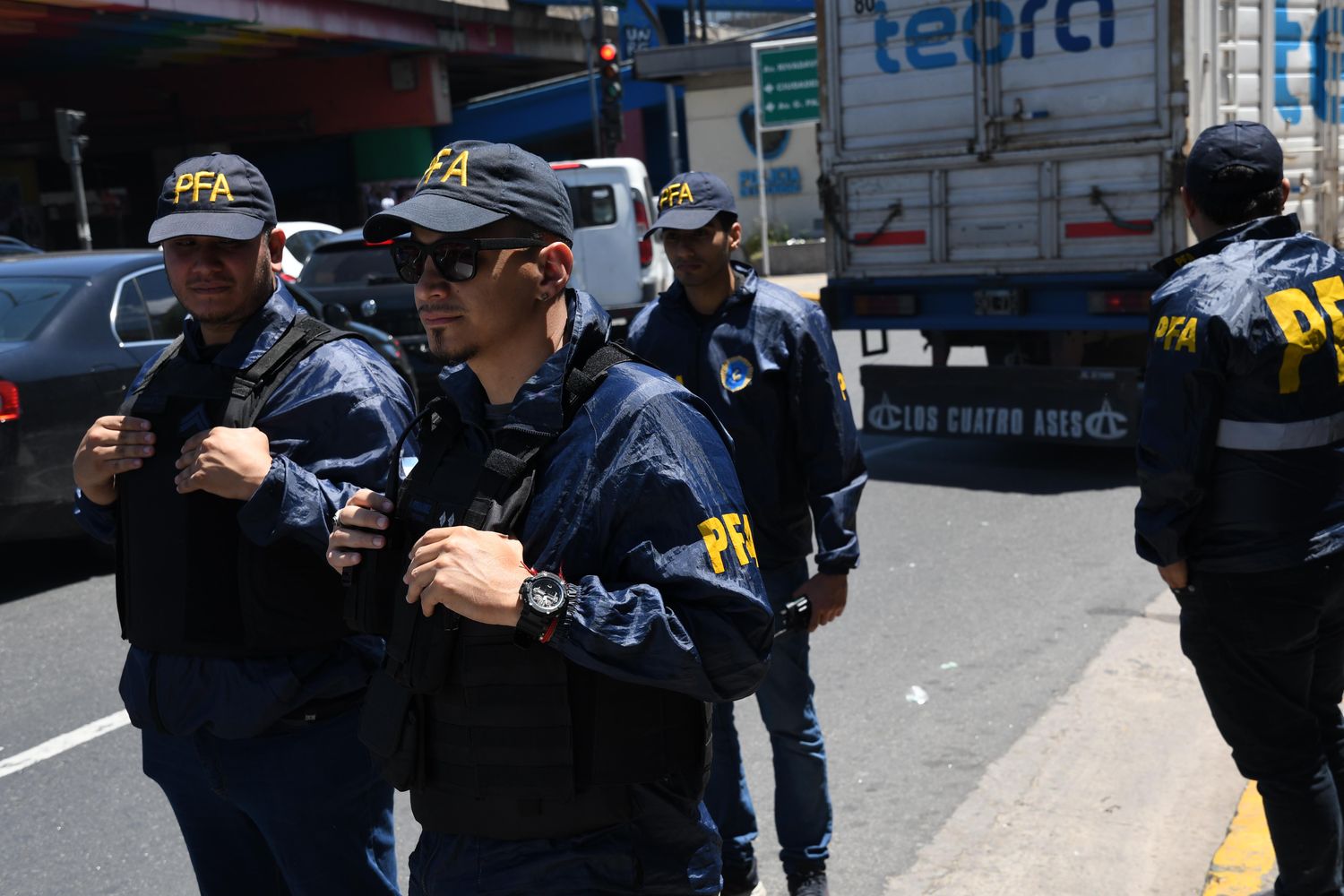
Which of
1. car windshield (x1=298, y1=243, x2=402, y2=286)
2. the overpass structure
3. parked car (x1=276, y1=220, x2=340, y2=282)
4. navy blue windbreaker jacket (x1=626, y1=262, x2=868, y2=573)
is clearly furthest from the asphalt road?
the overpass structure

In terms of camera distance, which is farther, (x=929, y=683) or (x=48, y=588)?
(x=48, y=588)

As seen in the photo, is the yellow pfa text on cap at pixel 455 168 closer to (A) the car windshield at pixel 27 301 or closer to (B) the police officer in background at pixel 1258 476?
(B) the police officer in background at pixel 1258 476

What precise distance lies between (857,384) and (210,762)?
10.5 m

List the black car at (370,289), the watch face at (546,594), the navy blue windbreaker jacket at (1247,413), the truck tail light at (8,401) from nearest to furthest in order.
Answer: the watch face at (546,594)
the navy blue windbreaker jacket at (1247,413)
the truck tail light at (8,401)
the black car at (370,289)

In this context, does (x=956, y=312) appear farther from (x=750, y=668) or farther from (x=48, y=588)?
(x=750, y=668)

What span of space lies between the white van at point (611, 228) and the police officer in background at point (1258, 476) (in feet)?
44.4

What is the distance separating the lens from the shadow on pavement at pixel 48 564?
7.45 meters

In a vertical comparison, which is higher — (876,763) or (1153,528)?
(1153,528)

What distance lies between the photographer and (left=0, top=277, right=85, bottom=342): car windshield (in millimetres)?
7164

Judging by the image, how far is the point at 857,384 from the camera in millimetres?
12836

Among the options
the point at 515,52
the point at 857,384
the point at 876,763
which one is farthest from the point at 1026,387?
the point at 515,52

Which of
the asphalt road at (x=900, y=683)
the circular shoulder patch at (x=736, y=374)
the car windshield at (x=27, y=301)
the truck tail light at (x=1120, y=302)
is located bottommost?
the asphalt road at (x=900, y=683)

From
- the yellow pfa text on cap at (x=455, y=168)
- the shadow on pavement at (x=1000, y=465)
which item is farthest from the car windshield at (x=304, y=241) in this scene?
the yellow pfa text on cap at (x=455, y=168)

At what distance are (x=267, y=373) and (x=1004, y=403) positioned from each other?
6946 millimetres
